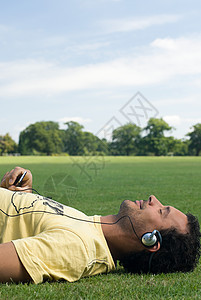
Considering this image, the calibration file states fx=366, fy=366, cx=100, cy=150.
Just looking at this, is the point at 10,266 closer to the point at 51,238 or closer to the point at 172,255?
the point at 51,238

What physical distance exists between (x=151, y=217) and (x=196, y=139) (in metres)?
103

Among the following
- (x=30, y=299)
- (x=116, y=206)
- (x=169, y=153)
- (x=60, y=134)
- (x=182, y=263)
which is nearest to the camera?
(x=30, y=299)

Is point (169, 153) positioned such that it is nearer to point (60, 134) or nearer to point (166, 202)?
point (60, 134)

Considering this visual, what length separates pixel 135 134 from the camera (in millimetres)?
77812

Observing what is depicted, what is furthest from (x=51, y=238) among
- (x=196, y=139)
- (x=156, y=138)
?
(x=196, y=139)

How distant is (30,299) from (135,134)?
249ft

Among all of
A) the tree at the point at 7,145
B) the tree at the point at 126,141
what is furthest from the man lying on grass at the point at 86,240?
the tree at the point at 7,145

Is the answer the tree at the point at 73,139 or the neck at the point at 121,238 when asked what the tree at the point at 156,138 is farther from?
the neck at the point at 121,238

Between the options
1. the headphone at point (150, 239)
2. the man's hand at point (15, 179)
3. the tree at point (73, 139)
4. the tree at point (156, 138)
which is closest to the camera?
the headphone at point (150, 239)

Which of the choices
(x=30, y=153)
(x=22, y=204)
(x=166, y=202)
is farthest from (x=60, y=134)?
(x=22, y=204)

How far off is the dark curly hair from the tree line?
54.4m

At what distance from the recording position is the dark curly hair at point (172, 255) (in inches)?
116

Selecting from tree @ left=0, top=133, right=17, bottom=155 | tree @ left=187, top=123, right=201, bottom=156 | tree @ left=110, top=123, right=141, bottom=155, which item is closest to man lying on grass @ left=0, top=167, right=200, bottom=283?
tree @ left=110, top=123, right=141, bottom=155

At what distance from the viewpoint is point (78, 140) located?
6581cm
